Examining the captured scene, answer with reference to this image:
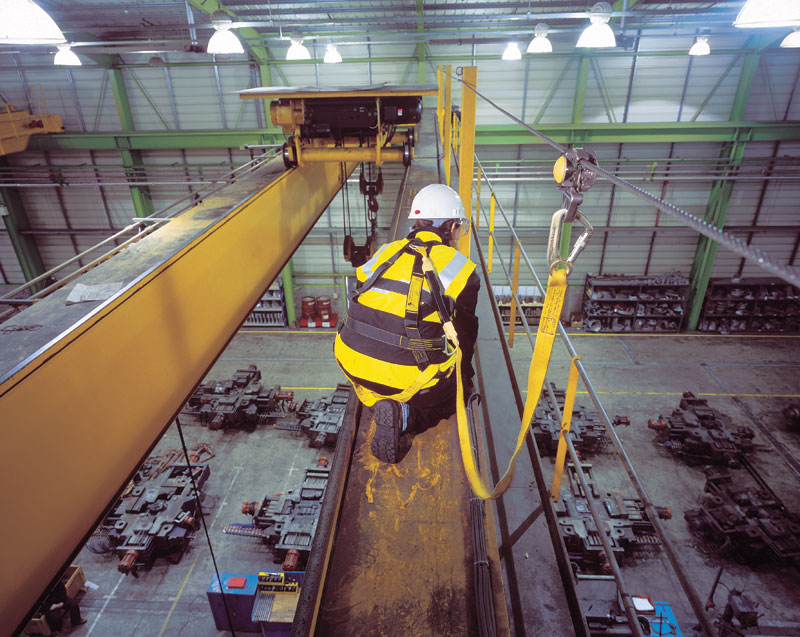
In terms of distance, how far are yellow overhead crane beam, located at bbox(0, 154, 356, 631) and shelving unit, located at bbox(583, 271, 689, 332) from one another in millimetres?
14424

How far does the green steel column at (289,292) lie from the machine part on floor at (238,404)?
455cm

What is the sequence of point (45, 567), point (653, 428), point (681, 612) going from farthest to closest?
point (653, 428), point (681, 612), point (45, 567)

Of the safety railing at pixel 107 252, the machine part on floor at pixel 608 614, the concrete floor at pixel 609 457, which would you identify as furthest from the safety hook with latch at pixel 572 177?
the machine part on floor at pixel 608 614

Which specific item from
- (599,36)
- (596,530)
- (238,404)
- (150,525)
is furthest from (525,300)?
(150,525)

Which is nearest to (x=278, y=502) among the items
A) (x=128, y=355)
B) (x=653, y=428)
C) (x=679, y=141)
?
(x=128, y=355)

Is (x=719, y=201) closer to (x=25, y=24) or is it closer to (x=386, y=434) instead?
(x=386, y=434)

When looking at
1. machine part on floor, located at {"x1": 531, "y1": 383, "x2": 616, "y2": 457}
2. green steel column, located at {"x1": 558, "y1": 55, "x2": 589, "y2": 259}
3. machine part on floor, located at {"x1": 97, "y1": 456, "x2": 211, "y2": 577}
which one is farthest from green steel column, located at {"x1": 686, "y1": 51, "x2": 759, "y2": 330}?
machine part on floor, located at {"x1": 97, "y1": 456, "x2": 211, "y2": 577}

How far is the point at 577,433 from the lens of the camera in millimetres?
9680

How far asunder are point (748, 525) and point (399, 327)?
8.81 m

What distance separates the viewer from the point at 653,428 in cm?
1071

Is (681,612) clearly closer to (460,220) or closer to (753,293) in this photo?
(460,220)

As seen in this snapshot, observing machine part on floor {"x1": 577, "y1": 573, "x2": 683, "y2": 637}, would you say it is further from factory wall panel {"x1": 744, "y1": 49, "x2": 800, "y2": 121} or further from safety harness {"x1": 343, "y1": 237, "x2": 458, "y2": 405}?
factory wall panel {"x1": 744, "y1": 49, "x2": 800, "y2": 121}

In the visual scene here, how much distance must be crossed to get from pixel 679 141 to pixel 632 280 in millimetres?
4481

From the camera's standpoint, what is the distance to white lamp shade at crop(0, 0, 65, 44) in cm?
311
